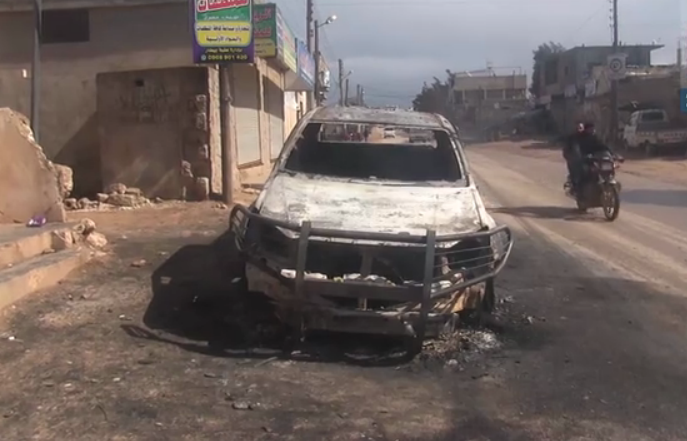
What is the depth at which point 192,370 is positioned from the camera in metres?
5.78

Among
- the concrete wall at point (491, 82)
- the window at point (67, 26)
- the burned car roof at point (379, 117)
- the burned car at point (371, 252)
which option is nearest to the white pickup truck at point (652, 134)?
the window at point (67, 26)

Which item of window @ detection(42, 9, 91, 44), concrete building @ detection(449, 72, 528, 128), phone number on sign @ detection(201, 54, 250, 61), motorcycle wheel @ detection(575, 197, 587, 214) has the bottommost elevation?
motorcycle wheel @ detection(575, 197, 587, 214)

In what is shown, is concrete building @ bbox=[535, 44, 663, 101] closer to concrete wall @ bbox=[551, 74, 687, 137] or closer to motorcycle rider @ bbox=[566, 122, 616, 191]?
concrete wall @ bbox=[551, 74, 687, 137]

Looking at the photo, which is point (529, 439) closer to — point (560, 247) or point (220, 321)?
point (220, 321)

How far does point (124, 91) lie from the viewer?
1421cm

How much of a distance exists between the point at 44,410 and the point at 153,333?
5.64ft

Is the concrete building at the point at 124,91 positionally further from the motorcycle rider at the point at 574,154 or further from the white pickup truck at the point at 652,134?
the white pickup truck at the point at 652,134

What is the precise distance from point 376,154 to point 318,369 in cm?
374

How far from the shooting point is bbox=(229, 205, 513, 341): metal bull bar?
5945 mm

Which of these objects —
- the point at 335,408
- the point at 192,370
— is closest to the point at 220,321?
the point at 192,370

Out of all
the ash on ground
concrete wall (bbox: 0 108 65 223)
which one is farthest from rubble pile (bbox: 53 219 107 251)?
the ash on ground

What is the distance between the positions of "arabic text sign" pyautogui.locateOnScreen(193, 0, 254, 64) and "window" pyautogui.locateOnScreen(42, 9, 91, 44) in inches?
245

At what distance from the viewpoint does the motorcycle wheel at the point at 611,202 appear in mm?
14055

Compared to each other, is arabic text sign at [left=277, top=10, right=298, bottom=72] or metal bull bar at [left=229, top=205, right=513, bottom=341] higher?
arabic text sign at [left=277, top=10, right=298, bottom=72]
